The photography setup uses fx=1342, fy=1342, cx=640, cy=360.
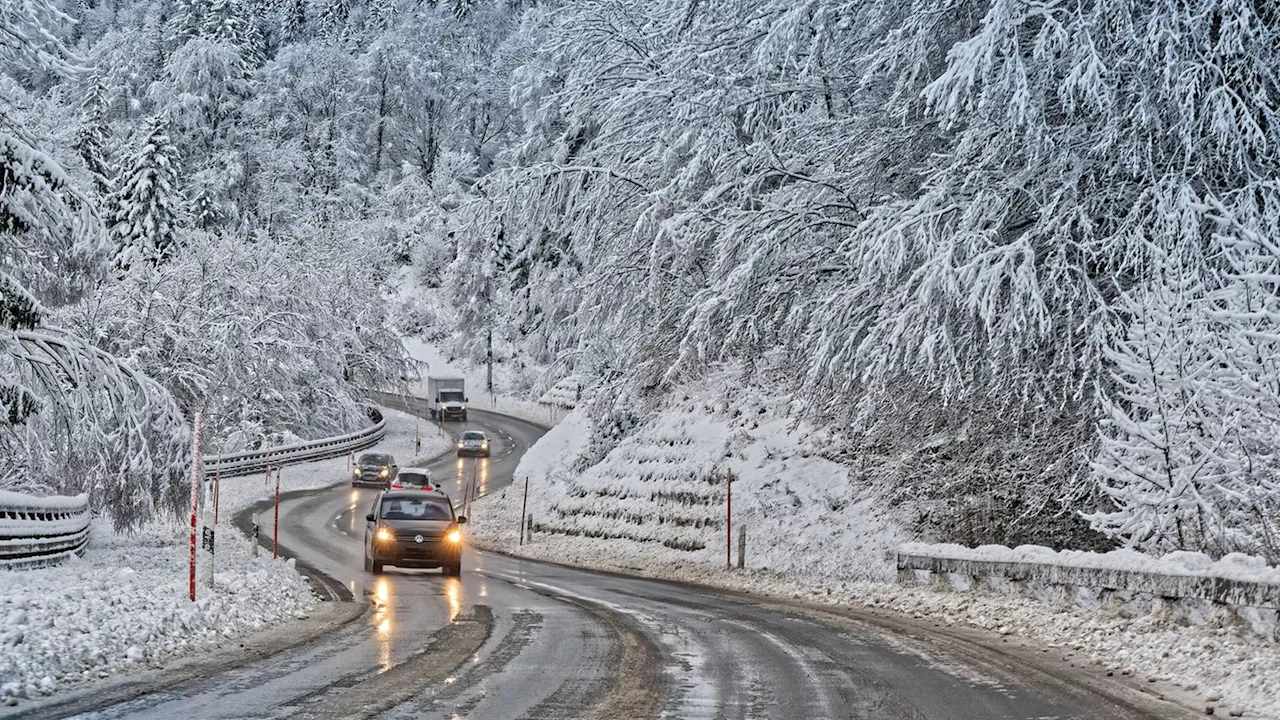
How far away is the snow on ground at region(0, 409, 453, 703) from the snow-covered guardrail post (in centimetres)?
802

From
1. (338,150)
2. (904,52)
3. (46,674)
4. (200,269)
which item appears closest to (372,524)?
(904,52)

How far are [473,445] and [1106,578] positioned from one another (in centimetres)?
5283

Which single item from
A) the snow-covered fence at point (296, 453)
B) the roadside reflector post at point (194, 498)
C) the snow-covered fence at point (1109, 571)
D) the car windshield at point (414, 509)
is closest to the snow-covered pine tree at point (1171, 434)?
the snow-covered fence at point (1109, 571)

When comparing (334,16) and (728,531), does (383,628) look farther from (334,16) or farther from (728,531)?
(334,16)

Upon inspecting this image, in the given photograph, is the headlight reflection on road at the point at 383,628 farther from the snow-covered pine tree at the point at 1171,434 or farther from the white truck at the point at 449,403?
the white truck at the point at 449,403

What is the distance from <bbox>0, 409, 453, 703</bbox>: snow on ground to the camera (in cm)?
979

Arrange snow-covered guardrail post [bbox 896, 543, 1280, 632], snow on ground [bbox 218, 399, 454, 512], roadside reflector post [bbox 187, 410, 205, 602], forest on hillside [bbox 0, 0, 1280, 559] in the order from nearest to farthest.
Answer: snow-covered guardrail post [bbox 896, 543, 1280, 632] < roadside reflector post [bbox 187, 410, 205, 602] < forest on hillside [bbox 0, 0, 1280, 559] < snow on ground [bbox 218, 399, 454, 512]

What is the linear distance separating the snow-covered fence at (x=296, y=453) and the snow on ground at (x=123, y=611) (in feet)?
75.2

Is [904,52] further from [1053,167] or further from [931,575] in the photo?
[931,575]

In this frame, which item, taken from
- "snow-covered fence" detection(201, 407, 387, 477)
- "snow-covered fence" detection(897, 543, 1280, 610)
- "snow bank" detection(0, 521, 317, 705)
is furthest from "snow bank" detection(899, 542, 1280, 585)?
"snow-covered fence" detection(201, 407, 387, 477)

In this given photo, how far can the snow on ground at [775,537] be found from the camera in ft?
36.5

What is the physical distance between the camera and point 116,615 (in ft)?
39.2

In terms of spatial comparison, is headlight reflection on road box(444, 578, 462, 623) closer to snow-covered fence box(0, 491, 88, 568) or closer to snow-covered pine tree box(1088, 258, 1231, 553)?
snow-covered fence box(0, 491, 88, 568)

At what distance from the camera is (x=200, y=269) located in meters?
53.3
